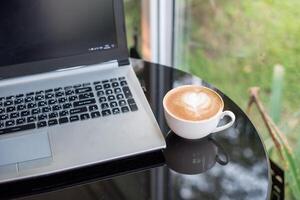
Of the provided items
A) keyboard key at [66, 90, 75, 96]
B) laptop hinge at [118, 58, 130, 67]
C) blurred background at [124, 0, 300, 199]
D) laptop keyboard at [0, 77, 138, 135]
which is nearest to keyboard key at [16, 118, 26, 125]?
laptop keyboard at [0, 77, 138, 135]

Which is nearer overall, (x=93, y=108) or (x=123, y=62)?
(x=93, y=108)

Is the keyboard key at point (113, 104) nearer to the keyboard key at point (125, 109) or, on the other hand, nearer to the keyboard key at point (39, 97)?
the keyboard key at point (125, 109)

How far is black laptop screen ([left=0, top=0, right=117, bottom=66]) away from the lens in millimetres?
769

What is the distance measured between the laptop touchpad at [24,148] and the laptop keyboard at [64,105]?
0.09 feet

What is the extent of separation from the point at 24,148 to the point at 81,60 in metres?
0.24

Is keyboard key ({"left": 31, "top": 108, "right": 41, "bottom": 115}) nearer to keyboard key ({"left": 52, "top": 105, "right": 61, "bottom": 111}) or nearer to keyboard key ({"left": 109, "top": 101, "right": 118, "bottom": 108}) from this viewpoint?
keyboard key ({"left": 52, "top": 105, "right": 61, "bottom": 111})

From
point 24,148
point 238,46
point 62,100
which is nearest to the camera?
point 24,148

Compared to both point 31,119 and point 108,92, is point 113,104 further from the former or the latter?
point 31,119

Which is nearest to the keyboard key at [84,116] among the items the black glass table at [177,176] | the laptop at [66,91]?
the laptop at [66,91]

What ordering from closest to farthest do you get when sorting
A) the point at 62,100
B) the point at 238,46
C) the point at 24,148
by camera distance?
the point at 24,148, the point at 62,100, the point at 238,46

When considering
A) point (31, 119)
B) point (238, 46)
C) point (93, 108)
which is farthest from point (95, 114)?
point (238, 46)

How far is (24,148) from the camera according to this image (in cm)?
68

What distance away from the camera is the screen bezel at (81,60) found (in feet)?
2.65

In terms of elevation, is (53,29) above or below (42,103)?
above
